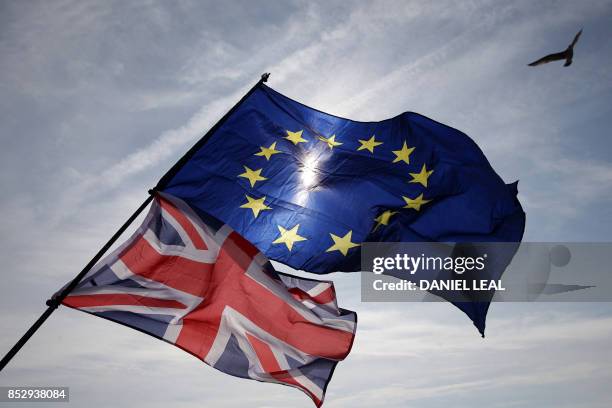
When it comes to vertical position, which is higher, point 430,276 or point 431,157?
point 431,157

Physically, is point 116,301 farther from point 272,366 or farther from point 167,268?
point 272,366

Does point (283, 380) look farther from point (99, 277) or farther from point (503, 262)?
point (503, 262)

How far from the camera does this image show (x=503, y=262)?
1231 cm

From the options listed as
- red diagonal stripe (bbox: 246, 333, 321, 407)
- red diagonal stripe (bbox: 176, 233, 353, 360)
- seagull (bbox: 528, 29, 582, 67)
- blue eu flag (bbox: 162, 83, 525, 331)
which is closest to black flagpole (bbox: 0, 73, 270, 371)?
blue eu flag (bbox: 162, 83, 525, 331)

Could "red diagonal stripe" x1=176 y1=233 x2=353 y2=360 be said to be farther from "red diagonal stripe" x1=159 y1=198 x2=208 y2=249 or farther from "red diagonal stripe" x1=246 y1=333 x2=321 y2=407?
"red diagonal stripe" x1=159 y1=198 x2=208 y2=249

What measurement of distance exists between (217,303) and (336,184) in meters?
3.51

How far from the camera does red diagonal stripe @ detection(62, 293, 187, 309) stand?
31.6ft

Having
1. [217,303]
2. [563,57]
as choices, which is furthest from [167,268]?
[563,57]

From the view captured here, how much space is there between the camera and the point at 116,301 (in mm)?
10039

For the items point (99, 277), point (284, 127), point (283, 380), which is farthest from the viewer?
point (284, 127)

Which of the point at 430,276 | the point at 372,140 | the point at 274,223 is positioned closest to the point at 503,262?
the point at 430,276

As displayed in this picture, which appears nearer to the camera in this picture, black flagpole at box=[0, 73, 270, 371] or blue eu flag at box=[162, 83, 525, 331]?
black flagpole at box=[0, 73, 270, 371]

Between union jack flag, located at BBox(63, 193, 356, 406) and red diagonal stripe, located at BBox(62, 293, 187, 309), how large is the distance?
2 cm

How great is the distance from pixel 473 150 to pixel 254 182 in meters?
4.96
